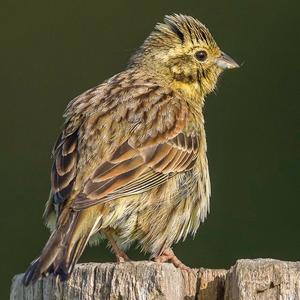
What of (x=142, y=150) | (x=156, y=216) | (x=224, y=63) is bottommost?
(x=156, y=216)

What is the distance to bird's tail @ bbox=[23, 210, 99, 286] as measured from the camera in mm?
4465

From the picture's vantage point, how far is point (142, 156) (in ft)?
18.0

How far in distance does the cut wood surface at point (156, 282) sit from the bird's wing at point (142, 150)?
693 mm

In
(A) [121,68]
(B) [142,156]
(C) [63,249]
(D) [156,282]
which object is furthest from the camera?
(A) [121,68]

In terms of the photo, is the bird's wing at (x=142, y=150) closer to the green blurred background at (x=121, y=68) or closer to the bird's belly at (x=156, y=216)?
the bird's belly at (x=156, y=216)

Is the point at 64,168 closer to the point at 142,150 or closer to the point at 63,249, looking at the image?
the point at 142,150

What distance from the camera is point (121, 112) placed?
563cm

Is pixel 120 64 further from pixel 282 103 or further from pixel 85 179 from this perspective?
pixel 85 179

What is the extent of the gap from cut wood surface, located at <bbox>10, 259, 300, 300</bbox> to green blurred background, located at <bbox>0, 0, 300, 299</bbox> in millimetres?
3827

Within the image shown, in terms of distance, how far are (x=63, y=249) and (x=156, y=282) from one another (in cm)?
64

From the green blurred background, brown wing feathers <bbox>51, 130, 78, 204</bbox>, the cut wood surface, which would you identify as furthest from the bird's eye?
the cut wood surface

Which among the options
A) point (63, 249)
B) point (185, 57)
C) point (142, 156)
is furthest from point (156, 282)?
point (185, 57)

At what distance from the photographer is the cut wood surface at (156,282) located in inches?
167

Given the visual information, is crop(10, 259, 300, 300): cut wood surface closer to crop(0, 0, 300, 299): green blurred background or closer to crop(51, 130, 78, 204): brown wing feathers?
crop(51, 130, 78, 204): brown wing feathers
